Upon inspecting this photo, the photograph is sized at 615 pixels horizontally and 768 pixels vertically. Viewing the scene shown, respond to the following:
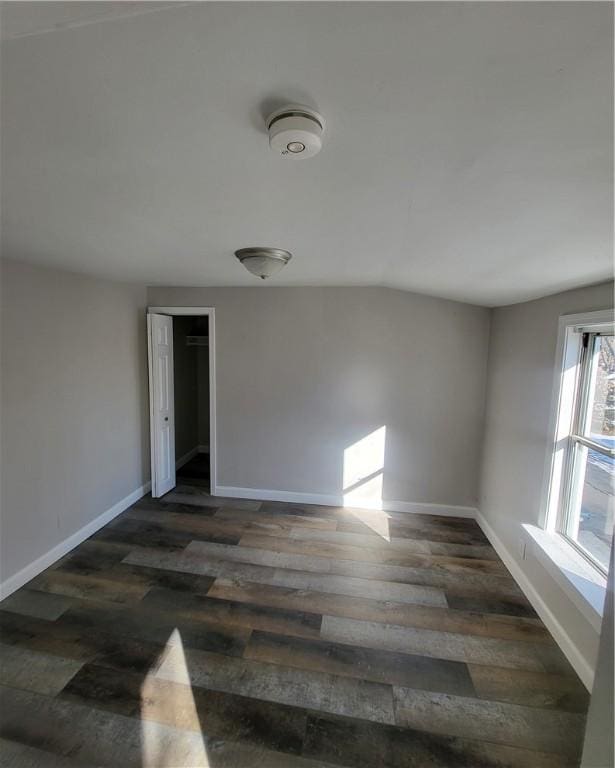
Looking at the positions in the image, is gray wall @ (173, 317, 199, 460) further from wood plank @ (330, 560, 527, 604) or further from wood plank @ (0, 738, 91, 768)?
wood plank @ (0, 738, 91, 768)

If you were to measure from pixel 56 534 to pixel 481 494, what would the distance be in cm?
397

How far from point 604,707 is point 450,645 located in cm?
144

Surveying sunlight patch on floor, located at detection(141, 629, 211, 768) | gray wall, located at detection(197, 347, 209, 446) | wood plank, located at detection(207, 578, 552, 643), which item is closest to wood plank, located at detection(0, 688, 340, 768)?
sunlight patch on floor, located at detection(141, 629, 211, 768)

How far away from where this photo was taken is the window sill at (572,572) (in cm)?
189

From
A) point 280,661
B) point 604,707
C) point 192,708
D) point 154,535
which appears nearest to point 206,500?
point 154,535

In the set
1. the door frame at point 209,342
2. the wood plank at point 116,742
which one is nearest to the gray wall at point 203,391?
the door frame at point 209,342

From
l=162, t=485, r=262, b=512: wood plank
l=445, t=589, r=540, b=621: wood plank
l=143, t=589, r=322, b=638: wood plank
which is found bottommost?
l=143, t=589, r=322, b=638: wood plank

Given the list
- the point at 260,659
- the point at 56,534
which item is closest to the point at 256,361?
the point at 56,534

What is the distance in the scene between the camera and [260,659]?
6.70 ft

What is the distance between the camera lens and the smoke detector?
86 cm

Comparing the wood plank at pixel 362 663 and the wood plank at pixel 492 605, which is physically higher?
the wood plank at pixel 492 605

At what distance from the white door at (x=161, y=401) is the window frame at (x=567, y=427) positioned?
372 centimetres

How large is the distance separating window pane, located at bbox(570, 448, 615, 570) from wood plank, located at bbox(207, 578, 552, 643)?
66cm

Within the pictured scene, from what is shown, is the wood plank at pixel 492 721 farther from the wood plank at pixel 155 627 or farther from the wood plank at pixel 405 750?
the wood plank at pixel 155 627
